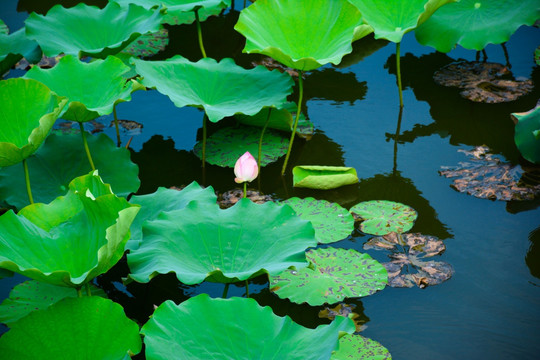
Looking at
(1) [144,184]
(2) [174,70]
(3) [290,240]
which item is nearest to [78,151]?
(1) [144,184]

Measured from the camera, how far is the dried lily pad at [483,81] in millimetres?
3113

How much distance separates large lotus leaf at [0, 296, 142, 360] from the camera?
1529mm

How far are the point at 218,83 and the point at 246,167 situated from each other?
2.09 ft

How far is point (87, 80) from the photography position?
8.01ft

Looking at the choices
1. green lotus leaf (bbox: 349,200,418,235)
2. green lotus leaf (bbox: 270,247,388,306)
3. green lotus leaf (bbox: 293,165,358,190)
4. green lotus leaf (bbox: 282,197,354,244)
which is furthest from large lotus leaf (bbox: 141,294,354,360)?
green lotus leaf (bbox: 293,165,358,190)

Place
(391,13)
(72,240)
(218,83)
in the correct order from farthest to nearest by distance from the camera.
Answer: (391,13), (218,83), (72,240)

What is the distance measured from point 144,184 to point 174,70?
0.51 m

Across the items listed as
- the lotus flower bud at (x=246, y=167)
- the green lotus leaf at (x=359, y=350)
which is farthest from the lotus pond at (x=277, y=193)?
the lotus flower bud at (x=246, y=167)

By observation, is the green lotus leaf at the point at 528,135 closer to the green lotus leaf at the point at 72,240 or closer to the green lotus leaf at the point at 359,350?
the green lotus leaf at the point at 359,350

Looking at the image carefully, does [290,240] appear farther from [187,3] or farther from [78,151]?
[187,3]

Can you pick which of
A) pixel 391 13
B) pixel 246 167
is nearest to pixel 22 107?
pixel 246 167

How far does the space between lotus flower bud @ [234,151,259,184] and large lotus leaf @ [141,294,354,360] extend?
2.20ft

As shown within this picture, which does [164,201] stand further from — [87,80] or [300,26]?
[300,26]

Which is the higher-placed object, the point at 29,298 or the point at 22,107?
the point at 22,107
